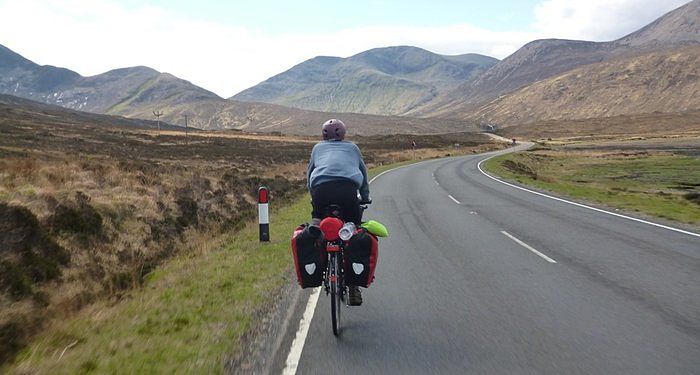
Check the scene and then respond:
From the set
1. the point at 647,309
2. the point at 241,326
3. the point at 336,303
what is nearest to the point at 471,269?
the point at 647,309

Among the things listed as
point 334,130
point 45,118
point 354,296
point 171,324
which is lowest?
point 45,118

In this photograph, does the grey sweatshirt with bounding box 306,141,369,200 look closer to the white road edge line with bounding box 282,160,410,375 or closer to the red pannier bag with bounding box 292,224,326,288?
the red pannier bag with bounding box 292,224,326,288

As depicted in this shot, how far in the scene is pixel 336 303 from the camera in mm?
5461

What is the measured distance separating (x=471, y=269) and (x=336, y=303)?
3330 mm

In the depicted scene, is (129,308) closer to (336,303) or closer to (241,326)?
(241,326)

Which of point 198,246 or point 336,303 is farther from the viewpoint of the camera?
point 198,246

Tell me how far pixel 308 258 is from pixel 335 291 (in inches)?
17.5

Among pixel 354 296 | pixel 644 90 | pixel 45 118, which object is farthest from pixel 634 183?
pixel 644 90

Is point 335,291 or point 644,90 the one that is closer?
point 335,291

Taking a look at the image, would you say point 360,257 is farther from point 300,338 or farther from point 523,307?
point 523,307

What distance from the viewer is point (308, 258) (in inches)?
217

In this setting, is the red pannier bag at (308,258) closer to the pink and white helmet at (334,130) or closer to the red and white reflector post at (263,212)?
the pink and white helmet at (334,130)

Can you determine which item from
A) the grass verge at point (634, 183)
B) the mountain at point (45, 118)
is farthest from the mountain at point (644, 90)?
the mountain at point (45, 118)

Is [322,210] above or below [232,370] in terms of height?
above
